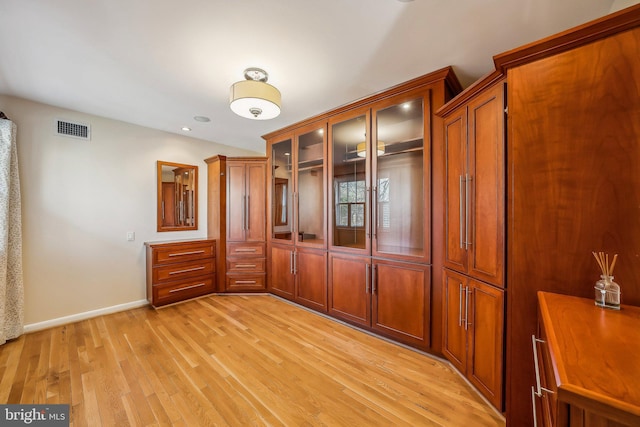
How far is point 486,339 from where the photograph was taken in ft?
5.47

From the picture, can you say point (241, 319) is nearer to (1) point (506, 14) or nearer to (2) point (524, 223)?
(2) point (524, 223)

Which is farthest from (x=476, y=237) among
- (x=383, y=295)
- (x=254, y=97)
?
(x=254, y=97)

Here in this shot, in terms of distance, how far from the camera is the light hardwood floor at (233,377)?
1566 millimetres

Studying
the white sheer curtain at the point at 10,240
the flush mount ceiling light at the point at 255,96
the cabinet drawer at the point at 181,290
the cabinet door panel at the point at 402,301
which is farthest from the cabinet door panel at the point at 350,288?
the white sheer curtain at the point at 10,240

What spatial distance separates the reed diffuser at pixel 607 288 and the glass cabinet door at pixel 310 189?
7.79 ft

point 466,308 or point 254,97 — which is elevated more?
point 254,97

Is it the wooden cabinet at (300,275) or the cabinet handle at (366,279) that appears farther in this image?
the wooden cabinet at (300,275)

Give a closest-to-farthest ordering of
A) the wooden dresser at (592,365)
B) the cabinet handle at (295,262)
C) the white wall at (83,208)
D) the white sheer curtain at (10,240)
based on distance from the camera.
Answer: the wooden dresser at (592,365) < the white sheer curtain at (10,240) < the white wall at (83,208) < the cabinet handle at (295,262)

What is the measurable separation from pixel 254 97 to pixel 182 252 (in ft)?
8.68

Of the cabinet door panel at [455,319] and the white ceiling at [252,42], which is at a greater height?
the white ceiling at [252,42]

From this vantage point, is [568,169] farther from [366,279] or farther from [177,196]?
[177,196]

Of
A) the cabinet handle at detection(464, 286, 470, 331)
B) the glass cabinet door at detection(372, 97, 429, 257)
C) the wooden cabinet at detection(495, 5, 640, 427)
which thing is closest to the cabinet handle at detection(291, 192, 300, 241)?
the glass cabinet door at detection(372, 97, 429, 257)

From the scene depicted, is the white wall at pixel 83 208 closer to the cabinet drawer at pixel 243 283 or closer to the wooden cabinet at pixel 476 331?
the cabinet drawer at pixel 243 283

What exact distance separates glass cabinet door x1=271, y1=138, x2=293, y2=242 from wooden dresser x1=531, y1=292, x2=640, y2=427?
117 inches
